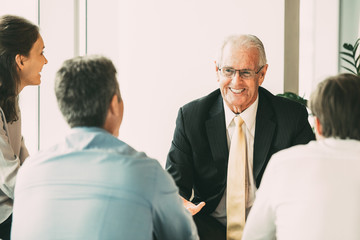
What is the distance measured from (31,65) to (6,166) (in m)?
0.50

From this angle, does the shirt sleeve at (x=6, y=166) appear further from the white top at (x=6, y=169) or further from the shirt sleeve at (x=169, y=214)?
Answer: the shirt sleeve at (x=169, y=214)

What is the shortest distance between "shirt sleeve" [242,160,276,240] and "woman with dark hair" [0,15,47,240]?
0.98 meters

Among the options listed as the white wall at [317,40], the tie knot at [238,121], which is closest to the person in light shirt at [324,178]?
the tie knot at [238,121]

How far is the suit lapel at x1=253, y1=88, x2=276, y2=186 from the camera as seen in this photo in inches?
79.3

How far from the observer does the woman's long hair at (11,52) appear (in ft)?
6.17

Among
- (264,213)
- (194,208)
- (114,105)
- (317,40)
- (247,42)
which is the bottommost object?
(194,208)

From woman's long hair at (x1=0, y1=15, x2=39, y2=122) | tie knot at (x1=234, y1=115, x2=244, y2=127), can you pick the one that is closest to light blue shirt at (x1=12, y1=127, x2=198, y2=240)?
woman's long hair at (x1=0, y1=15, x2=39, y2=122)

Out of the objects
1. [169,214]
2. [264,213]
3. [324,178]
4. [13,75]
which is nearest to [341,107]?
[324,178]

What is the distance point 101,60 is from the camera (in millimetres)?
1231

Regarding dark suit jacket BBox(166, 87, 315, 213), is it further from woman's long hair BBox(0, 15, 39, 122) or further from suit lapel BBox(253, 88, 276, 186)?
Answer: woman's long hair BBox(0, 15, 39, 122)

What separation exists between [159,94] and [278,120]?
4.07 feet

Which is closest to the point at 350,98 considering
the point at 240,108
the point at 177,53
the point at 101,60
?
the point at 101,60

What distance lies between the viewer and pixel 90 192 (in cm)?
108

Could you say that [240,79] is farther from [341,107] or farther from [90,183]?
[90,183]
